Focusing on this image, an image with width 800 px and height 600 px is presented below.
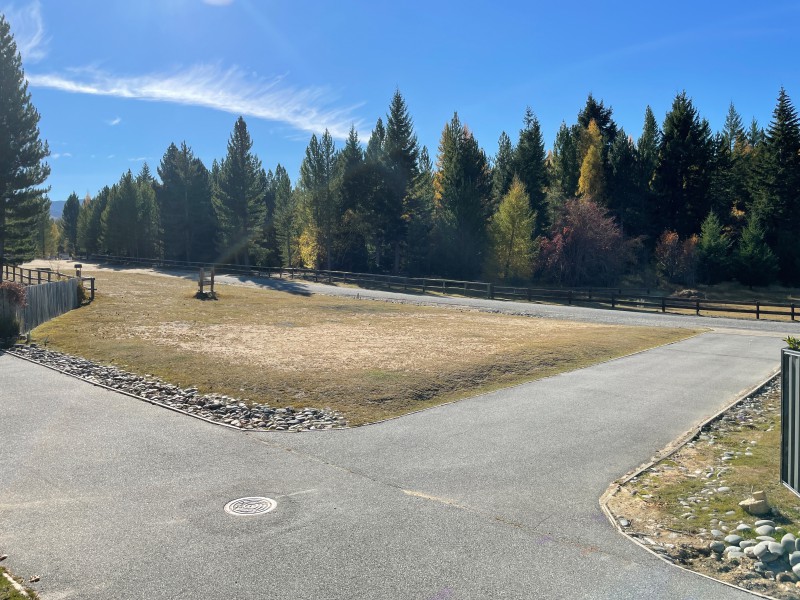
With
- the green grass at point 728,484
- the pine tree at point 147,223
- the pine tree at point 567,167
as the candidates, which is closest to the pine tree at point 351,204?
the pine tree at point 567,167

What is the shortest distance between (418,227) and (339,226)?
10337 millimetres

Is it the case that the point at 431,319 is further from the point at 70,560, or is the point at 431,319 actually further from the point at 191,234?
the point at 191,234

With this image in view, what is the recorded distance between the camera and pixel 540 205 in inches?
2837

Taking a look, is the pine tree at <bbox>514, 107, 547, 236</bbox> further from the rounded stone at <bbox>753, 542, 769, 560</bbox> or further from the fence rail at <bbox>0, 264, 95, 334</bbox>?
the rounded stone at <bbox>753, 542, 769, 560</bbox>

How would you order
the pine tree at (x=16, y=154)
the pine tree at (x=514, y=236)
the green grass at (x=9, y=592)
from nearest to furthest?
the green grass at (x=9, y=592), the pine tree at (x=16, y=154), the pine tree at (x=514, y=236)

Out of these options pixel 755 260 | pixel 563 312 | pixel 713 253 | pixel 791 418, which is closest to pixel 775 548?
pixel 791 418

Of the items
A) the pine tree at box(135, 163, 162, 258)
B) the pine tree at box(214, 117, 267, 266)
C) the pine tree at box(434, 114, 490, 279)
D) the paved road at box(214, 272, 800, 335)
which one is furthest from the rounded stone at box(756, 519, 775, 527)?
the pine tree at box(135, 163, 162, 258)

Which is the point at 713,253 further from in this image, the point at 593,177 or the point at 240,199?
the point at 240,199

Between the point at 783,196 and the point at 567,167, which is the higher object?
the point at 567,167

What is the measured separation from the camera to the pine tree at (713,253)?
61.8 metres

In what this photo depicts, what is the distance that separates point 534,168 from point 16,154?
5517cm

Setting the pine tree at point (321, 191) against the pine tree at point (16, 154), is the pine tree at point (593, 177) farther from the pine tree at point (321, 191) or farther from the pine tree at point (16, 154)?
the pine tree at point (16, 154)

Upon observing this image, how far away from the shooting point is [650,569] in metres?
5.86

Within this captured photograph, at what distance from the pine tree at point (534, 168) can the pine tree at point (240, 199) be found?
3480 centimetres
